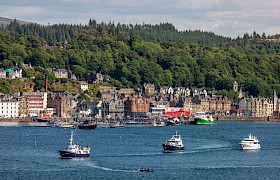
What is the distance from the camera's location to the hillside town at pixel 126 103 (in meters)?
128

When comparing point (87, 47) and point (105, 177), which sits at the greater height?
point (87, 47)

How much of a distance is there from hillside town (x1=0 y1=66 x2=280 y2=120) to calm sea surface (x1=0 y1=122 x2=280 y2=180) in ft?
124

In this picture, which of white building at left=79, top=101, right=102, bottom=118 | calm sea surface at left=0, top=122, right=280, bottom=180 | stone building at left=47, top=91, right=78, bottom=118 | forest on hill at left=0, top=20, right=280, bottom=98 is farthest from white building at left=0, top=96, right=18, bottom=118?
calm sea surface at left=0, top=122, right=280, bottom=180

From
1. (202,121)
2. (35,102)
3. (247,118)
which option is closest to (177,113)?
(202,121)

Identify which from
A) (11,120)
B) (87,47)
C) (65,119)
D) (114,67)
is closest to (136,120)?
(65,119)

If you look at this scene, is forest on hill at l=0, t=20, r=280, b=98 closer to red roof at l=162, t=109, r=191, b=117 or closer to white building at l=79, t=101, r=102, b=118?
white building at l=79, t=101, r=102, b=118

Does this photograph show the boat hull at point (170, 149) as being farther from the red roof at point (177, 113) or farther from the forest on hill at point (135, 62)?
the forest on hill at point (135, 62)

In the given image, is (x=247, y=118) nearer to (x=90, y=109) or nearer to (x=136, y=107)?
(x=136, y=107)

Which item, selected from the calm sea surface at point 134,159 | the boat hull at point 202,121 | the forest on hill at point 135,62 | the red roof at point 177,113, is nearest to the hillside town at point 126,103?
the red roof at point 177,113

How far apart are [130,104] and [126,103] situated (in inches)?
37.3

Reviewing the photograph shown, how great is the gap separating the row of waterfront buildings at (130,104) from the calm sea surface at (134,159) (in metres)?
38.7

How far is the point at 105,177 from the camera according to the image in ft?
177

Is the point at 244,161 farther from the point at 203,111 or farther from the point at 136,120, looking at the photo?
the point at 203,111

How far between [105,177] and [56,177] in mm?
2763
